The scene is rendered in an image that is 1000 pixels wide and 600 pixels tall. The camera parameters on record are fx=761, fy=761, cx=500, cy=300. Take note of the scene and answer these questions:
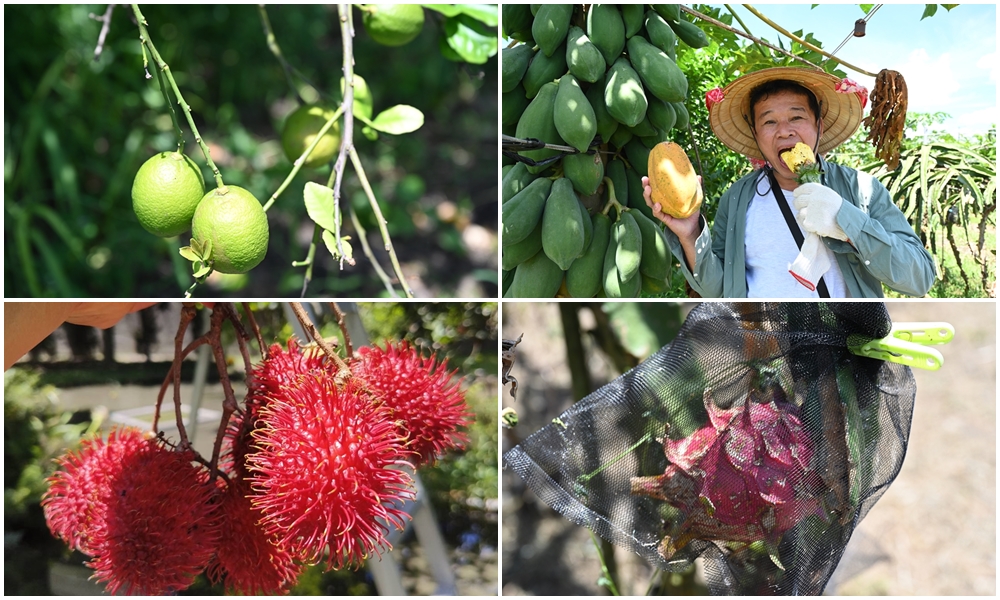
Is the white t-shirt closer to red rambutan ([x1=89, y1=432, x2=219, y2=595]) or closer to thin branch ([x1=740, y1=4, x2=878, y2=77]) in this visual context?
thin branch ([x1=740, y1=4, x2=878, y2=77])

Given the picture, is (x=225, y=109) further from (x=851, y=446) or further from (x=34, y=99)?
(x=851, y=446)

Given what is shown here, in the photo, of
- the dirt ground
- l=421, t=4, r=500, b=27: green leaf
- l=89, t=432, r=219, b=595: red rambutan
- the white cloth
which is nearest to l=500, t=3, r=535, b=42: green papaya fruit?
l=421, t=4, r=500, b=27: green leaf

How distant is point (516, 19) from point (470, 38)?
61 mm

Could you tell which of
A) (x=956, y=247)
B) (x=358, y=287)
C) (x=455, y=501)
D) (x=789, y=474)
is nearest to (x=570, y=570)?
(x=455, y=501)

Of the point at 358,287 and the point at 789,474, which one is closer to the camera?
the point at 789,474

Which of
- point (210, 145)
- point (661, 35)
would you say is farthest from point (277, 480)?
point (210, 145)

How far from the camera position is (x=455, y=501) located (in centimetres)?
133

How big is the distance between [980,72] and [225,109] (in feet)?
4.59

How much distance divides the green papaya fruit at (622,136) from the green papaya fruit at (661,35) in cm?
8

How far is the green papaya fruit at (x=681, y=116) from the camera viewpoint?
766 mm

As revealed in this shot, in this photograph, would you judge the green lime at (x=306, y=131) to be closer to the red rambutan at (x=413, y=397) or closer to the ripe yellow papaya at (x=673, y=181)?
the red rambutan at (x=413, y=397)

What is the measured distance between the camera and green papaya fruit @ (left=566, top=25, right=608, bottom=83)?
0.75 meters

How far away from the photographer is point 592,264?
31.3 inches

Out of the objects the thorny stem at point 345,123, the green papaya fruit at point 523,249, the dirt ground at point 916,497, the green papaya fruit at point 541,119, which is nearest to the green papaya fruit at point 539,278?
the green papaya fruit at point 523,249
